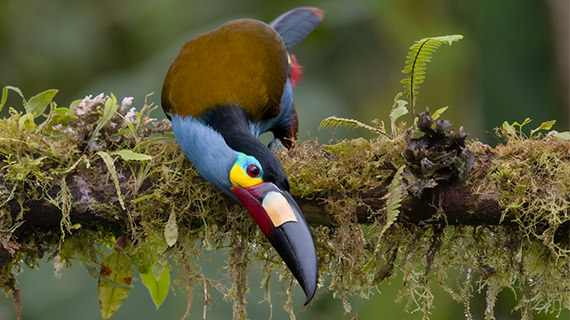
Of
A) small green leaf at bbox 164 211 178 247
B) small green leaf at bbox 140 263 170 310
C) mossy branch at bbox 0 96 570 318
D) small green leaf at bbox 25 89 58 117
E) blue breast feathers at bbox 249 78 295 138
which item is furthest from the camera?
blue breast feathers at bbox 249 78 295 138

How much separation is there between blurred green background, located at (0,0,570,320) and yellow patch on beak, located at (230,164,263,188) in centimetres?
145

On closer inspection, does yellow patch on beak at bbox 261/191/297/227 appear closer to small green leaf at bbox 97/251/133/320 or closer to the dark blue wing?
small green leaf at bbox 97/251/133/320

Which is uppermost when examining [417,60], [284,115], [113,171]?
[417,60]

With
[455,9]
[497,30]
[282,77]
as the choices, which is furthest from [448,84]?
[282,77]

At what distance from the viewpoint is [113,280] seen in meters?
2.23

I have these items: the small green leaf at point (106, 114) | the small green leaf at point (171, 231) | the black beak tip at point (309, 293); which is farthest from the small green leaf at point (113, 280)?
the black beak tip at point (309, 293)

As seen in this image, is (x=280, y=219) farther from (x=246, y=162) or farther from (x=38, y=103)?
(x=38, y=103)

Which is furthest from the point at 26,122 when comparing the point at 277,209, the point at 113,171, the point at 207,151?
the point at 277,209

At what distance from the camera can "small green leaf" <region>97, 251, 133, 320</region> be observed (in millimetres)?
2221

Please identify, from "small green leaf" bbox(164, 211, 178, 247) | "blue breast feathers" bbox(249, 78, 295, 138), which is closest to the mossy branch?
"small green leaf" bbox(164, 211, 178, 247)

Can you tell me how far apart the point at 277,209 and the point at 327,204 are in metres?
0.19

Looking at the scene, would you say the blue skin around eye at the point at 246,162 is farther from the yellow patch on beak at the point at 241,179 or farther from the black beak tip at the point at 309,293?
the black beak tip at the point at 309,293

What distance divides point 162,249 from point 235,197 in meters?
0.33

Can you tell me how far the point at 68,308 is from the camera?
11.5ft
